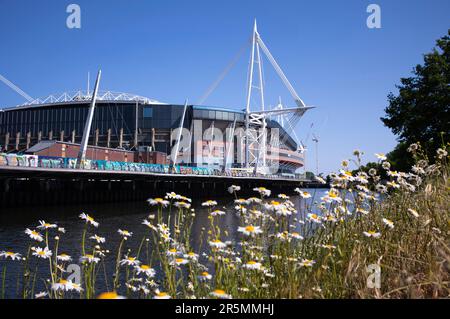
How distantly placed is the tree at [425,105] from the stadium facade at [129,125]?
79472 millimetres

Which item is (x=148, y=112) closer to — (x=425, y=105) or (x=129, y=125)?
(x=129, y=125)

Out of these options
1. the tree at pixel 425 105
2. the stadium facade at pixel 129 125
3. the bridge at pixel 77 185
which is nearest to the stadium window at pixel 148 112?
the stadium facade at pixel 129 125

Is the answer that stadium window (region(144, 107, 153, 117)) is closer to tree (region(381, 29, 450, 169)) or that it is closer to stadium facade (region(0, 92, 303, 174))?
stadium facade (region(0, 92, 303, 174))

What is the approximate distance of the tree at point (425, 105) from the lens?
32556 millimetres

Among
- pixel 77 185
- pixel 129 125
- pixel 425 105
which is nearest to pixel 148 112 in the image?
pixel 129 125

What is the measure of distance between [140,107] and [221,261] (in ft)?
375

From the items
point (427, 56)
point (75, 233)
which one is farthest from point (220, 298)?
point (427, 56)

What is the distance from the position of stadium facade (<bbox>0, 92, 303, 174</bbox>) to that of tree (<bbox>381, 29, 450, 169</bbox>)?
79472 mm

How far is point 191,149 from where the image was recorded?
117m

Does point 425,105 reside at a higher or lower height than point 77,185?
higher

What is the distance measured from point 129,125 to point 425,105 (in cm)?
9468

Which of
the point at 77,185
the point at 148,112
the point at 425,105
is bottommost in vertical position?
the point at 77,185

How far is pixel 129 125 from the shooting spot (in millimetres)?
115562

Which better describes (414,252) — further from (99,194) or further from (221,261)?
(99,194)
